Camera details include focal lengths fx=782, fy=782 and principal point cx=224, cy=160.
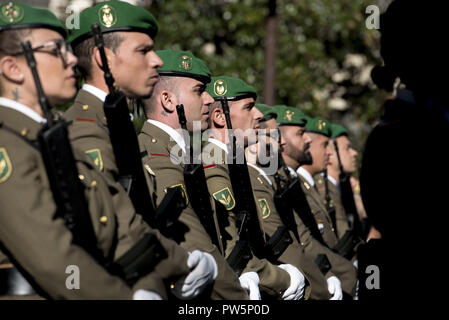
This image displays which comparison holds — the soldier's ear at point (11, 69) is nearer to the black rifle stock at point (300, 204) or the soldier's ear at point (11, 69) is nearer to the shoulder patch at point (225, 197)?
the shoulder patch at point (225, 197)

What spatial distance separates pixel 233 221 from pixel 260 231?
0.99 feet

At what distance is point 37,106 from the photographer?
→ 318cm

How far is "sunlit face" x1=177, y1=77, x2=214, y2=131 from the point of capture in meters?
4.88

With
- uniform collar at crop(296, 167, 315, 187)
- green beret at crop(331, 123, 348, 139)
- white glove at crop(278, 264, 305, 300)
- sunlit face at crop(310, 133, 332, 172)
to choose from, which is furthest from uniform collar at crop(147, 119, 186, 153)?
green beret at crop(331, 123, 348, 139)

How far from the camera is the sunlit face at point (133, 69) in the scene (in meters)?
3.81

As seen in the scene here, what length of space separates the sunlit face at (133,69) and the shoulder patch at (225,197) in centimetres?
113

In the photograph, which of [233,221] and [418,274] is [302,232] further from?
[418,274]

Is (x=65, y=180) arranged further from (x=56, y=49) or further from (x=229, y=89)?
(x=229, y=89)

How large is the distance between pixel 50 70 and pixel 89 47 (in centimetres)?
79

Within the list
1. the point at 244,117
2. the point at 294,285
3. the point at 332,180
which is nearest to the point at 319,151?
the point at 332,180

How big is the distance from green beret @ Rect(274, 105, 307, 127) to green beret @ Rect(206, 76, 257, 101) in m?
1.82

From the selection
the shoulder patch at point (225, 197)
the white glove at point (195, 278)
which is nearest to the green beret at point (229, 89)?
the shoulder patch at point (225, 197)

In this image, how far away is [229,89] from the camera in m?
5.88

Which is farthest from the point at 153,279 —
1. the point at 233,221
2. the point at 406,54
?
the point at 233,221
